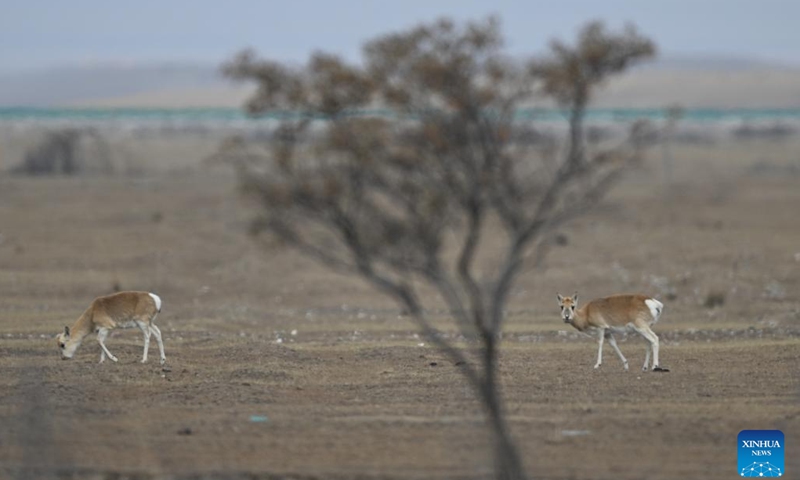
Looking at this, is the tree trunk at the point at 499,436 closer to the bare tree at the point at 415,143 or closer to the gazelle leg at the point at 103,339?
the bare tree at the point at 415,143

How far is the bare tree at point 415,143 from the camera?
13.1 metres

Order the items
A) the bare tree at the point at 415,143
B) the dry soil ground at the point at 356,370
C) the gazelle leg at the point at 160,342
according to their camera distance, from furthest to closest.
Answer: the gazelle leg at the point at 160,342
the dry soil ground at the point at 356,370
the bare tree at the point at 415,143

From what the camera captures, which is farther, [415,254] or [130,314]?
[130,314]

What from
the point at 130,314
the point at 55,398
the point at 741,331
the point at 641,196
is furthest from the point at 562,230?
the point at 55,398

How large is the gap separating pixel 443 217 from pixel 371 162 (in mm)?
894

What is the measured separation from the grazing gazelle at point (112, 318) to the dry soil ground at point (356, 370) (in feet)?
1.38

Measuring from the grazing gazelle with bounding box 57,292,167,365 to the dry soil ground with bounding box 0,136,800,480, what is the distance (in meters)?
0.42

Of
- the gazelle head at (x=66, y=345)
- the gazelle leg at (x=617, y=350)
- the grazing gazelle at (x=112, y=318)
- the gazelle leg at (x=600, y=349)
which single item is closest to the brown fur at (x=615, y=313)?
the gazelle leg at (x=600, y=349)

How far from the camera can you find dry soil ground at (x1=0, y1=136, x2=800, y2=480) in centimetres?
1594

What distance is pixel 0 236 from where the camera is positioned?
45.7 meters

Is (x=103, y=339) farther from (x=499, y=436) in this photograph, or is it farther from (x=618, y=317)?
(x=499, y=436)

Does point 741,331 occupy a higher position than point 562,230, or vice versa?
point 562,230

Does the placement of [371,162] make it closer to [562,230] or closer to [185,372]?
[185,372]

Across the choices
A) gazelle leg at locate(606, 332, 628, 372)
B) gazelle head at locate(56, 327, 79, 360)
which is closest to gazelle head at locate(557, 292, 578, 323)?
gazelle leg at locate(606, 332, 628, 372)
